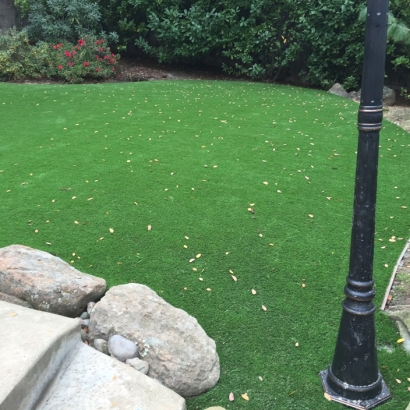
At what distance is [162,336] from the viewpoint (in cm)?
275

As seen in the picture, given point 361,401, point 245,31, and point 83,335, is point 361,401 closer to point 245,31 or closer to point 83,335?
point 83,335

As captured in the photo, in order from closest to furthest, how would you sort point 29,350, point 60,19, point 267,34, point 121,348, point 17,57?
point 29,350, point 121,348, point 17,57, point 267,34, point 60,19

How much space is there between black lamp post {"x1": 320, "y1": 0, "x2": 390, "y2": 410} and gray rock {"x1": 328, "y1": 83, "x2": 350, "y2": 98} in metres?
9.47

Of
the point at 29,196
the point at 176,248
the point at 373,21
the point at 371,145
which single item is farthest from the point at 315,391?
the point at 29,196

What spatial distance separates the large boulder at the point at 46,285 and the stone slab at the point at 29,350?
0.67 feet

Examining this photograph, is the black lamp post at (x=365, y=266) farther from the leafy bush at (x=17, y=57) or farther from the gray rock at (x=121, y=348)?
the leafy bush at (x=17, y=57)

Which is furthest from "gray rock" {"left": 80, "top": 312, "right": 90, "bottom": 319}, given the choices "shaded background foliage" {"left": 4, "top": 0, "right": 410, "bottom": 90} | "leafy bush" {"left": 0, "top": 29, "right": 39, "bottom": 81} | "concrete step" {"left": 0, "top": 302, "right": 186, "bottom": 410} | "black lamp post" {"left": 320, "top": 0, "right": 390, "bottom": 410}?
"shaded background foliage" {"left": 4, "top": 0, "right": 410, "bottom": 90}

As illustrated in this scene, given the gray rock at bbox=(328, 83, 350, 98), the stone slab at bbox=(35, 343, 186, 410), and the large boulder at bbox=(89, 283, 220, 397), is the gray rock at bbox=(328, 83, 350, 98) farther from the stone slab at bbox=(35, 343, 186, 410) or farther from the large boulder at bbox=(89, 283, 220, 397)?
the stone slab at bbox=(35, 343, 186, 410)

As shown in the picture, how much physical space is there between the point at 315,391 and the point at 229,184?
3038mm

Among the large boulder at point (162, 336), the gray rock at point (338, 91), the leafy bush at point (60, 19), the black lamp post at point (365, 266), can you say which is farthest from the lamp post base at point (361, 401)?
the leafy bush at point (60, 19)

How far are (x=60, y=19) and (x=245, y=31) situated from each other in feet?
17.4

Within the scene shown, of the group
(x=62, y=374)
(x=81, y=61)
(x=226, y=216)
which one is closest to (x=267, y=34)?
(x=81, y=61)

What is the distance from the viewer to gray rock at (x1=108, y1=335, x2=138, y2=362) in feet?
8.72

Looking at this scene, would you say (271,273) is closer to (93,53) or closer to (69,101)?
(69,101)
